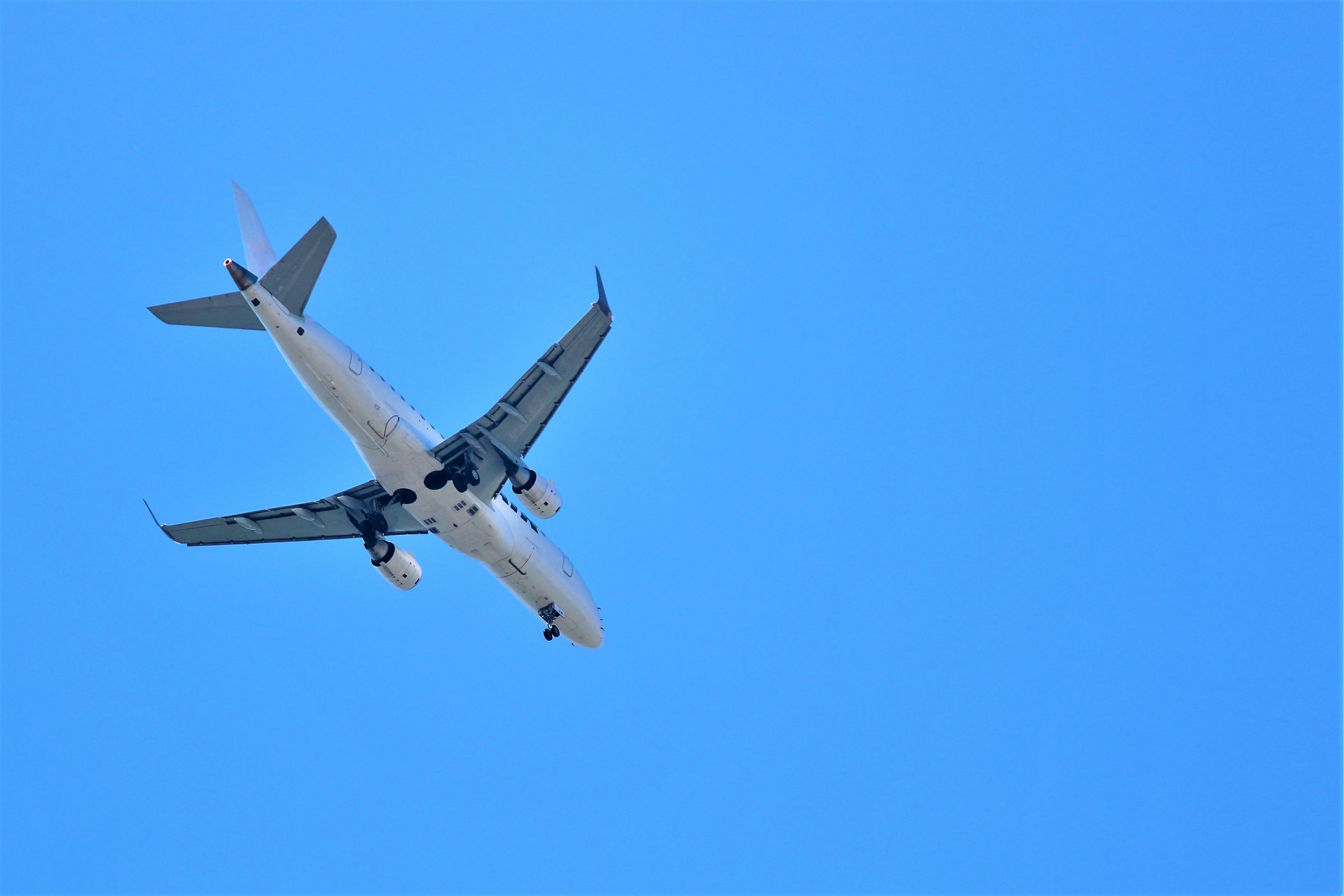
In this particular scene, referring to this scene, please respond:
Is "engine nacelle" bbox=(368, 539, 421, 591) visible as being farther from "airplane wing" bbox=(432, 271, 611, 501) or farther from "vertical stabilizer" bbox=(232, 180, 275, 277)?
"vertical stabilizer" bbox=(232, 180, 275, 277)

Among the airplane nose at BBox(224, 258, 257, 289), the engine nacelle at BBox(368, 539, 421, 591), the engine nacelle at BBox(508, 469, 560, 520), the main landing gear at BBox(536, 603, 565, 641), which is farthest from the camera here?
the main landing gear at BBox(536, 603, 565, 641)

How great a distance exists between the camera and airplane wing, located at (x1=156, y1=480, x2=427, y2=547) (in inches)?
1362

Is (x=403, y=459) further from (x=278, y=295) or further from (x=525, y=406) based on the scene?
(x=278, y=295)

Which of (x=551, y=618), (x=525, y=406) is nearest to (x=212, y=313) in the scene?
(x=525, y=406)

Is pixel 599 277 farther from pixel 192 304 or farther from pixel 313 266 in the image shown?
pixel 192 304

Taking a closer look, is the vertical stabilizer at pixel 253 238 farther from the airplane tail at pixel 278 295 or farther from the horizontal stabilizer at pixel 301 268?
the horizontal stabilizer at pixel 301 268

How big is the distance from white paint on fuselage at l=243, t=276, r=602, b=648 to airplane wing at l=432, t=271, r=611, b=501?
54 centimetres

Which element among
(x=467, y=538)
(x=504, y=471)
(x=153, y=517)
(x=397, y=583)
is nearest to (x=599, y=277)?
(x=504, y=471)

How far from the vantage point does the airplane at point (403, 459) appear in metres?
27.1

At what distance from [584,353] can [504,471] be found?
150 inches

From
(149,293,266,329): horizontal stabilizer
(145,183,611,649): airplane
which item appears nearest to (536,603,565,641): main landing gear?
(145,183,611,649): airplane

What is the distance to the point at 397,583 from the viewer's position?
3425cm

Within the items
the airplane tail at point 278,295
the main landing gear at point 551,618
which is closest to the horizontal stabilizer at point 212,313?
the airplane tail at point 278,295

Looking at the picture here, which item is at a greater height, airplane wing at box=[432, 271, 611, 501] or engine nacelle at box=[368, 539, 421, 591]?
airplane wing at box=[432, 271, 611, 501]
